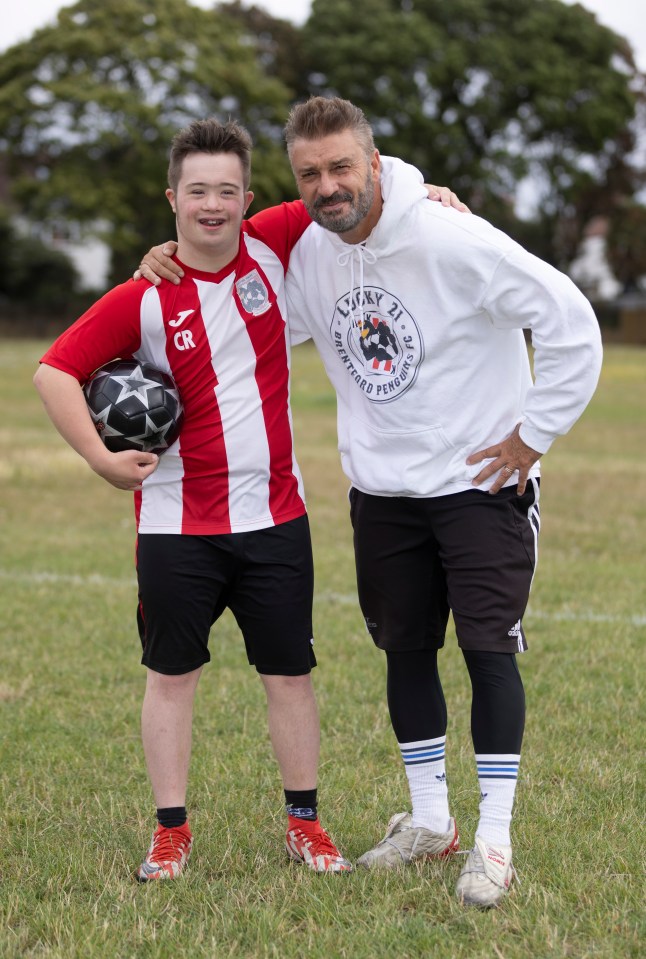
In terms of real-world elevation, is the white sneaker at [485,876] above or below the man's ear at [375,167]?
below

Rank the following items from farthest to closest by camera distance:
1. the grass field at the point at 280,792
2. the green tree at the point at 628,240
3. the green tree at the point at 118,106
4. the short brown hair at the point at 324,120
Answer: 1. the green tree at the point at 628,240
2. the green tree at the point at 118,106
3. the short brown hair at the point at 324,120
4. the grass field at the point at 280,792

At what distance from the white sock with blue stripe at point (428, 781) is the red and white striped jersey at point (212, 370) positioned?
908 mm

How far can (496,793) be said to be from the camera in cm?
354

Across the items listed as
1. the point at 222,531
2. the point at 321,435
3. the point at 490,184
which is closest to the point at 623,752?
the point at 222,531

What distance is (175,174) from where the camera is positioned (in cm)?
370

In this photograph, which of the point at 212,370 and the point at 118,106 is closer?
the point at 212,370

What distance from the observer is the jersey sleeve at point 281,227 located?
3.86 meters

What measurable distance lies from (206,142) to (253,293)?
499 mm

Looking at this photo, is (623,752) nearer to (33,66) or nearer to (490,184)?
(33,66)

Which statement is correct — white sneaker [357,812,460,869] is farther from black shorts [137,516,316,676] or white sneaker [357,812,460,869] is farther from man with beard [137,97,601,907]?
black shorts [137,516,316,676]

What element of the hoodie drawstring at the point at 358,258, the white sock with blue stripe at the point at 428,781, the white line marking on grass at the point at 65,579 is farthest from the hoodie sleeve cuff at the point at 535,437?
the white line marking on grass at the point at 65,579

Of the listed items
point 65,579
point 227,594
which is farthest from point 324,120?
point 65,579

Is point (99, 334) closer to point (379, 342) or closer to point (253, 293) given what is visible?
point (253, 293)

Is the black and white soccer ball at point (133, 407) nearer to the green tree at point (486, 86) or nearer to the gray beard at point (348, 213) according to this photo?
the gray beard at point (348, 213)
